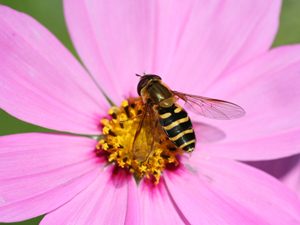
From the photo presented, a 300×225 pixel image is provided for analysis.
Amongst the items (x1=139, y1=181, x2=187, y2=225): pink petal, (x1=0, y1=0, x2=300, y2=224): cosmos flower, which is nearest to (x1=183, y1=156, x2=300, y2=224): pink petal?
(x1=0, y1=0, x2=300, y2=224): cosmos flower

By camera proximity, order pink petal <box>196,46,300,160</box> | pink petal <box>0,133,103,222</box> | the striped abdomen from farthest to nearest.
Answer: pink petal <box>196,46,300,160</box>
the striped abdomen
pink petal <box>0,133,103,222</box>

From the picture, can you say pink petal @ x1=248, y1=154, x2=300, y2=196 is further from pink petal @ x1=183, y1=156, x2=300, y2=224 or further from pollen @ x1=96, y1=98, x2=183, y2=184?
pollen @ x1=96, y1=98, x2=183, y2=184

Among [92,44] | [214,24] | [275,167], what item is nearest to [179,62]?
[214,24]

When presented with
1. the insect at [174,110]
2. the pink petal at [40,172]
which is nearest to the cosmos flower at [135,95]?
the pink petal at [40,172]

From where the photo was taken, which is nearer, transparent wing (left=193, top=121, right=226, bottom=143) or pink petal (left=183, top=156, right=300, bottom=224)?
pink petal (left=183, top=156, right=300, bottom=224)

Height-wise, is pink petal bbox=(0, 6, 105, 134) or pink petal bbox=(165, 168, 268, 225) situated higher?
pink petal bbox=(0, 6, 105, 134)

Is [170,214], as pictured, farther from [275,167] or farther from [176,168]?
[275,167]

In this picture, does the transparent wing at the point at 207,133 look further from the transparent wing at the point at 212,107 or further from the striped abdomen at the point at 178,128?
the striped abdomen at the point at 178,128
